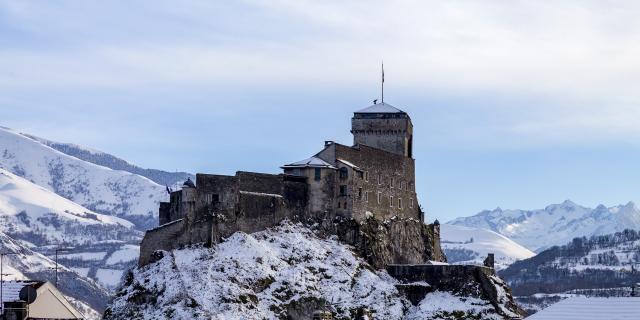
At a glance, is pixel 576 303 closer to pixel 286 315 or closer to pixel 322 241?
pixel 286 315

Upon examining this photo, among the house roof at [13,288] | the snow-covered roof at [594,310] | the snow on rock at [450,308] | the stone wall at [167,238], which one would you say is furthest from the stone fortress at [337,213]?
the snow-covered roof at [594,310]

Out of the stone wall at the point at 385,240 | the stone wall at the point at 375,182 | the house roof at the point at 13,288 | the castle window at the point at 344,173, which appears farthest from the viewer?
the stone wall at the point at 375,182

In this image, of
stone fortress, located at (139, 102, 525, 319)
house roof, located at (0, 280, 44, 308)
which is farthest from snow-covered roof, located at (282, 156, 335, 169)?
house roof, located at (0, 280, 44, 308)

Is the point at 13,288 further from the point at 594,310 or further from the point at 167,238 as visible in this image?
the point at 167,238

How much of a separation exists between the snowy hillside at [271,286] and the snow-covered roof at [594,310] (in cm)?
7179

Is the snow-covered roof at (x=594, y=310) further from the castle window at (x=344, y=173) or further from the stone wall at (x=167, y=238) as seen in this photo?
the castle window at (x=344, y=173)

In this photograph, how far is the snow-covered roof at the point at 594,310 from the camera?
89438mm

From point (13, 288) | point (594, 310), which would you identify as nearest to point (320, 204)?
point (13, 288)

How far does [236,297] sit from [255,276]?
553 centimetres

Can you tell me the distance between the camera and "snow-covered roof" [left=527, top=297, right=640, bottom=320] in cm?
8944

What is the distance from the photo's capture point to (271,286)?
16788 centimetres

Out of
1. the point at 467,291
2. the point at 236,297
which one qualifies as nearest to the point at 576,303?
the point at 236,297

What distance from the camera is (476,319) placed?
173m

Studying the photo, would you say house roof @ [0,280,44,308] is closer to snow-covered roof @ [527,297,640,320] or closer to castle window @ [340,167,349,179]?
snow-covered roof @ [527,297,640,320]
